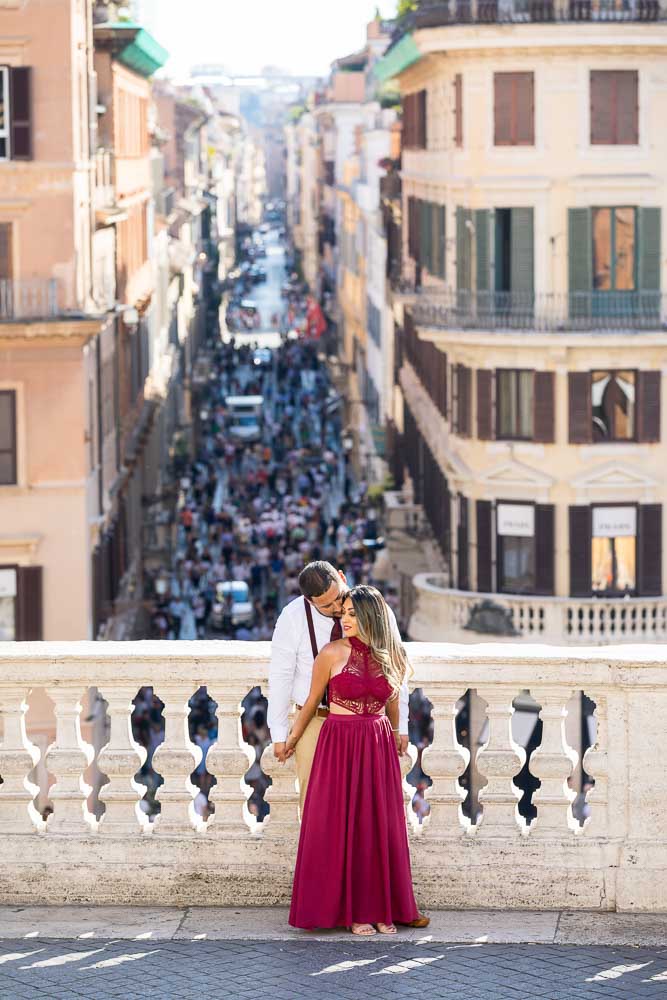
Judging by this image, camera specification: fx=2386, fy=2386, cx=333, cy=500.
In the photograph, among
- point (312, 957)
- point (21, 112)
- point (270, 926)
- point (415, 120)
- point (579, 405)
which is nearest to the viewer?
point (312, 957)

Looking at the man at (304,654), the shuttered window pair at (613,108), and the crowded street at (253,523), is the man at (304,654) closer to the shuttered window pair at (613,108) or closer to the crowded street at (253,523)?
the crowded street at (253,523)

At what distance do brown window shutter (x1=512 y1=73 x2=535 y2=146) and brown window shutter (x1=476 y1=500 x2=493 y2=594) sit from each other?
5684 mm

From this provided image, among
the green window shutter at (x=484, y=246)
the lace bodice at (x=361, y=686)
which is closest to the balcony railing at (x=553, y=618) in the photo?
the green window shutter at (x=484, y=246)

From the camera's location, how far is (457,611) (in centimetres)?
3706

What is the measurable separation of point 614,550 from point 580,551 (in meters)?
0.58

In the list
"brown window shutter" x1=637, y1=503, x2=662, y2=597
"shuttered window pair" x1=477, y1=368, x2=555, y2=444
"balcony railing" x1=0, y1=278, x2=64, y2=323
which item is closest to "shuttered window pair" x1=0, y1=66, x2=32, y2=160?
"balcony railing" x1=0, y1=278, x2=64, y2=323

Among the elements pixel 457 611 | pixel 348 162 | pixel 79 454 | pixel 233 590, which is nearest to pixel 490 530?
pixel 457 611

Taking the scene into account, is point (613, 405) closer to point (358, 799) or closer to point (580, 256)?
point (580, 256)

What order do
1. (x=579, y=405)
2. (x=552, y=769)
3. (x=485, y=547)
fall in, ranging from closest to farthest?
(x=552, y=769) < (x=579, y=405) < (x=485, y=547)

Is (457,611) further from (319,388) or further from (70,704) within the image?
(319,388)

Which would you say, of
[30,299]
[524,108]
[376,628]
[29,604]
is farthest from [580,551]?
[376,628]

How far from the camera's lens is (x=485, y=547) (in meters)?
37.6

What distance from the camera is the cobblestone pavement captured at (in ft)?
29.0

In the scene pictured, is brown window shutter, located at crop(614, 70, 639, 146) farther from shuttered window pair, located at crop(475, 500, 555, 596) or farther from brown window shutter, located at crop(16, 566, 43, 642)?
brown window shutter, located at crop(16, 566, 43, 642)
